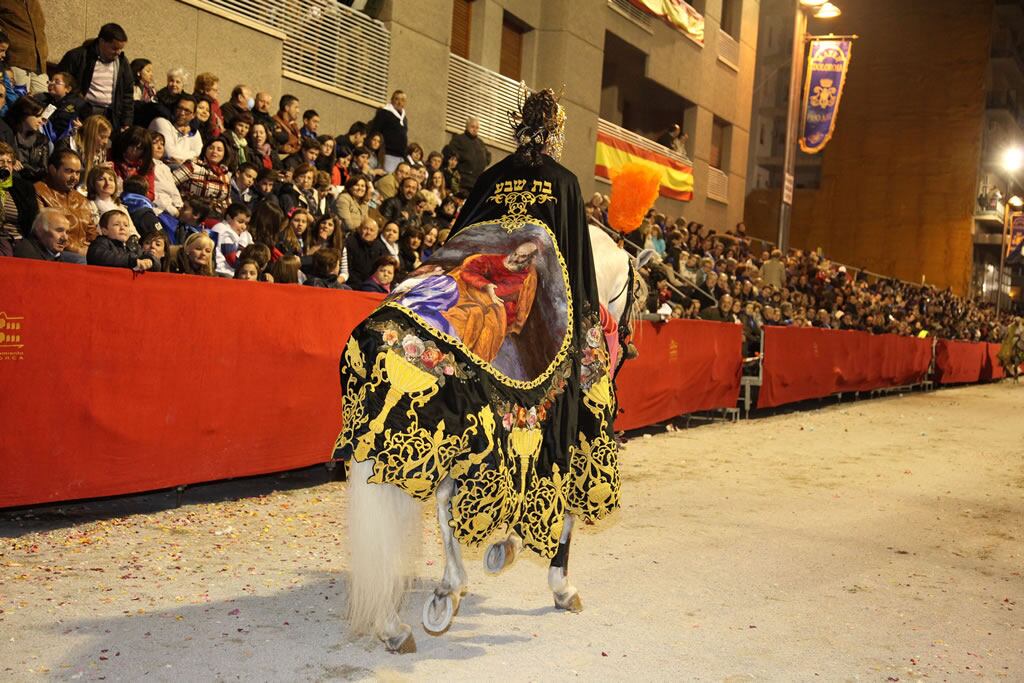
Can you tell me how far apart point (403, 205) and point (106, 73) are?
152 inches

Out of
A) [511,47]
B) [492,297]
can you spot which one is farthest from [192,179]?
[511,47]

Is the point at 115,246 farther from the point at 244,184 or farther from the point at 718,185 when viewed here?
the point at 718,185

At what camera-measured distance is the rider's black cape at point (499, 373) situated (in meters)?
4.25

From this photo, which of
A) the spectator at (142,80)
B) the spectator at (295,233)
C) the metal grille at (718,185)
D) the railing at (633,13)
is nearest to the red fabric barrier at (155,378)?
the spectator at (295,233)

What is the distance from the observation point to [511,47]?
70.3ft

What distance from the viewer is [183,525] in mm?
6723

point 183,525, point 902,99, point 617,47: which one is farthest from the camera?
point 902,99

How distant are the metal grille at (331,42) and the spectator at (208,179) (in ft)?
14.2

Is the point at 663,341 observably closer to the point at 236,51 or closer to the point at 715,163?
the point at 236,51

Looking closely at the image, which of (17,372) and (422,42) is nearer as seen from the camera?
(17,372)

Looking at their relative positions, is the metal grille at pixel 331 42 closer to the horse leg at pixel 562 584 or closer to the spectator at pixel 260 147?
the spectator at pixel 260 147

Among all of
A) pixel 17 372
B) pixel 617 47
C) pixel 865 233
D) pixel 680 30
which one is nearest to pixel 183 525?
pixel 17 372

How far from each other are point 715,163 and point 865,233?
18.0 meters

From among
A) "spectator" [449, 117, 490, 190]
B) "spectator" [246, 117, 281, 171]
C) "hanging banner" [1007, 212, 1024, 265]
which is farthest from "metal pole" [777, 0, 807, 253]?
"hanging banner" [1007, 212, 1024, 265]
